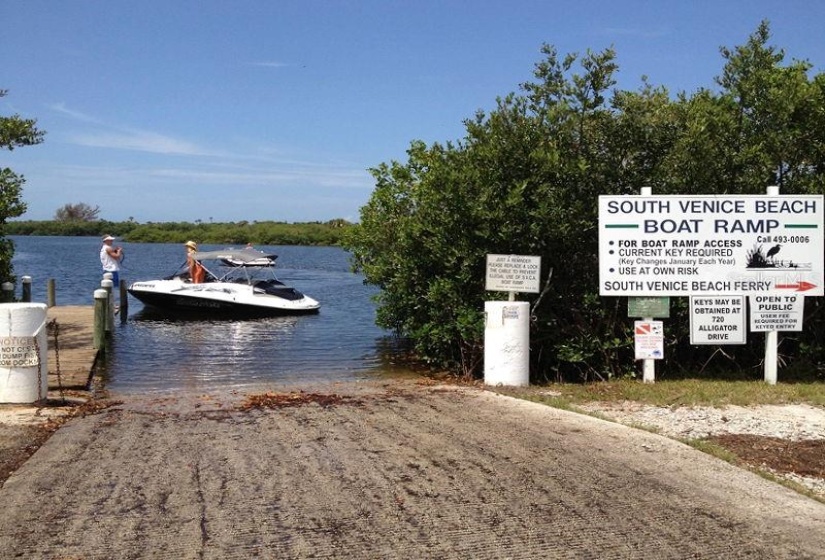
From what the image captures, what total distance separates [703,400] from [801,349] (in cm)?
322

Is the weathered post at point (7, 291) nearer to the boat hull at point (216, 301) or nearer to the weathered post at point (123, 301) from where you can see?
the weathered post at point (123, 301)

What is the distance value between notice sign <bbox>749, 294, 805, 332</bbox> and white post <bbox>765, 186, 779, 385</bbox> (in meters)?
0.12

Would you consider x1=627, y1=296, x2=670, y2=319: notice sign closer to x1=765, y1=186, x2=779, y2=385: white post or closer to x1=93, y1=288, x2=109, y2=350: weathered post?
x1=765, y1=186, x2=779, y2=385: white post

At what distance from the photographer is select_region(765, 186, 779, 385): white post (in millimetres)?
10750

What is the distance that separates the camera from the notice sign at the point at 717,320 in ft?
35.5

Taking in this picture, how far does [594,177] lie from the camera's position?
11805mm

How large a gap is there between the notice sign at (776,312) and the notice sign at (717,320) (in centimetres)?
18

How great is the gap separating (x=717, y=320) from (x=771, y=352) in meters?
0.84

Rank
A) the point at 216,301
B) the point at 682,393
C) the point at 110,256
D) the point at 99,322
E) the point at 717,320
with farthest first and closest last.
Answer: the point at 216,301 → the point at 110,256 → the point at 99,322 → the point at 717,320 → the point at 682,393

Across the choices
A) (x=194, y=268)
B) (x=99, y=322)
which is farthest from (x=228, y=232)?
(x=99, y=322)

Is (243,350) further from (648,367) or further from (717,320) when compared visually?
(717,320)

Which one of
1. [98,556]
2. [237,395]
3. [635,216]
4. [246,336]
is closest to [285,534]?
[98,556]

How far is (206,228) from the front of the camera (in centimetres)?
12688

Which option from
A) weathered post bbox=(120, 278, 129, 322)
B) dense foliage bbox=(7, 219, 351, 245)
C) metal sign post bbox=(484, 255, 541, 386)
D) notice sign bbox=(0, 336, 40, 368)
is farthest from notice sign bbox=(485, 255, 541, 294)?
dense foliage bbox=(7, 219, 351, 245)
